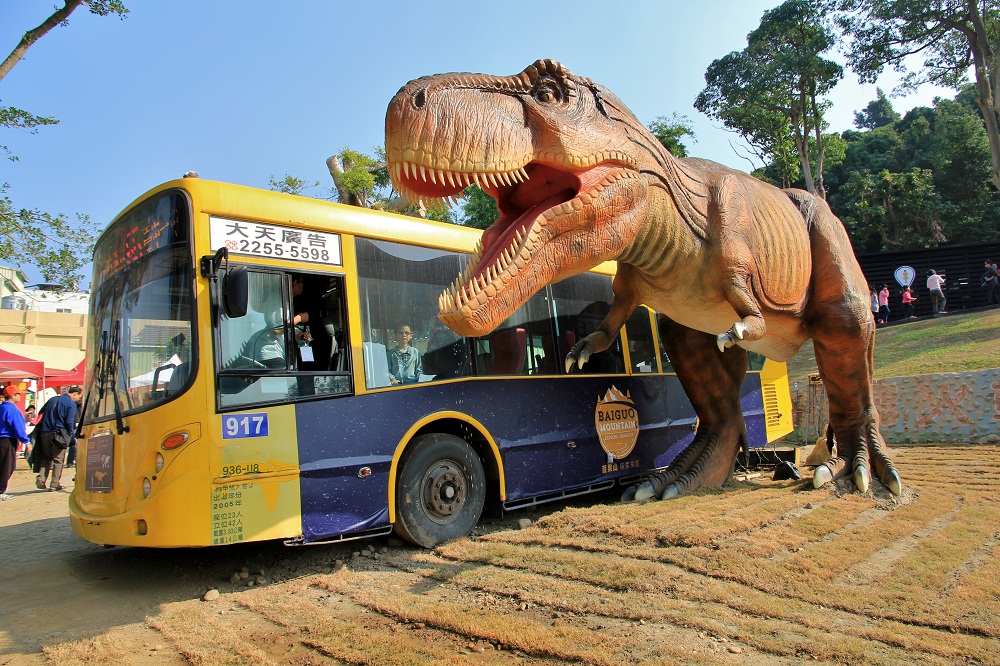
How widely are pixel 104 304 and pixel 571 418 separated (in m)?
3.63

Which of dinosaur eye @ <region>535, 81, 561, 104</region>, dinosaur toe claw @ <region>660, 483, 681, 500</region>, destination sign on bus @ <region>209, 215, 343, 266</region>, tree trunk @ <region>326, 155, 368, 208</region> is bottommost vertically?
dinosaur toe claw @ <region>660, 483, 681, 500</region>

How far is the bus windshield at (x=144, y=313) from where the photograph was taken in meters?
3.77

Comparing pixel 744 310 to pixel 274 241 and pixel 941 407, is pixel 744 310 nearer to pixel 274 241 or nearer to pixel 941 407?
pixel 274 241

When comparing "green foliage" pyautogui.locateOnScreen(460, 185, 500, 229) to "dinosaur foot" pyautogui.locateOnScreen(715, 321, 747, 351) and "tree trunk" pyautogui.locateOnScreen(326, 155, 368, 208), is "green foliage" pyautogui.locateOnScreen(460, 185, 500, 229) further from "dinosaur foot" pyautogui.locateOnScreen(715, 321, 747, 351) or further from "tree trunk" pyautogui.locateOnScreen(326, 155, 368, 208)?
"dinosaur foot" pyautogui.locateOnScreen(715, 321, 747, 351)

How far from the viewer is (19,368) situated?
1296cm

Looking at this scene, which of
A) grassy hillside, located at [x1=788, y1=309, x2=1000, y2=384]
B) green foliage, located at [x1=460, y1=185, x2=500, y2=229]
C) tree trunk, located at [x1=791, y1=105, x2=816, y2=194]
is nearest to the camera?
grassy hillside, located at [x1=788, y1=309, x2=1000, y2=384]

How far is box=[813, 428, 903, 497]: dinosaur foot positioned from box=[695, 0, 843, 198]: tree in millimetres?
16221

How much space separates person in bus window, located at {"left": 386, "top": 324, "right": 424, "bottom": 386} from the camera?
4375 millimetres

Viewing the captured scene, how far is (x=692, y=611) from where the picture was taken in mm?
2760

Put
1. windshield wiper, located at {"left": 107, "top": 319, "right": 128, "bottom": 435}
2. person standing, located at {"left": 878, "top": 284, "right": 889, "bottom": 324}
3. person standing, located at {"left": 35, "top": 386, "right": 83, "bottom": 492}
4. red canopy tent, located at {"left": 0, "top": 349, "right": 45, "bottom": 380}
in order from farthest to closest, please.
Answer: person standing, located at {"left": 878, "top": 284, "right": 889, "bottom": 324} → red canopy tent, located at {"left": 0, "top": 349, "right": 45, "bottom": 380} → person standing, located at {"left": 35, "top": 386, "right": 83, "bottom": 492} → windshield wiper, located at {"left": 107, "top": 319, "right": 128, "bottom": 435}

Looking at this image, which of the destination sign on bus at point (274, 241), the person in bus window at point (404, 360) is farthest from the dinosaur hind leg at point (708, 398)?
the destination sign on bus at point (274, 241)

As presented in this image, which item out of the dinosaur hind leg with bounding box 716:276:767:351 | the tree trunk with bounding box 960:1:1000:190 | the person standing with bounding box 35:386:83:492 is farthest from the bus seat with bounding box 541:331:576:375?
the tree trunk with bounding box 960:1:1000:190

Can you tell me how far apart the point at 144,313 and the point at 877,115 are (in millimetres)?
67984

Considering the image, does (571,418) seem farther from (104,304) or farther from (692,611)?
(104,304)
